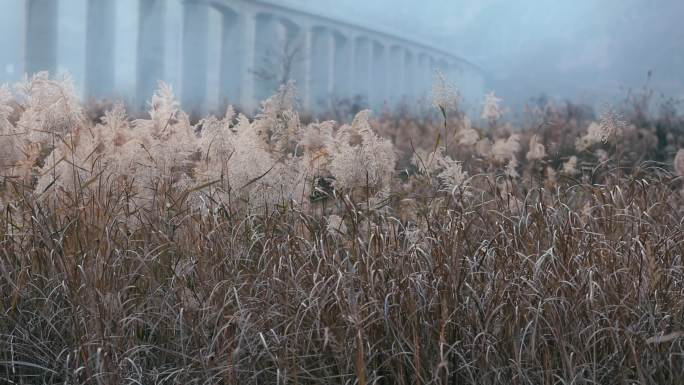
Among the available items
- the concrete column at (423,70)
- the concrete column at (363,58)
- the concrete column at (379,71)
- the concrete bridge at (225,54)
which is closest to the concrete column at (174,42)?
the concrete bridge at (225,54)

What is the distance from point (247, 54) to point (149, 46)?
7.78 feet

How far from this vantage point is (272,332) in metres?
2.03

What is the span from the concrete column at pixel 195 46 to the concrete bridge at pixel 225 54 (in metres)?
0.02

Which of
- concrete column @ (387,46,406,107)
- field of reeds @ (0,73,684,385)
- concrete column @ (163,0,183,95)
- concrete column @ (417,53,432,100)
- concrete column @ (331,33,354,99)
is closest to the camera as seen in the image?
field of reeds @ (0,73,684,385)

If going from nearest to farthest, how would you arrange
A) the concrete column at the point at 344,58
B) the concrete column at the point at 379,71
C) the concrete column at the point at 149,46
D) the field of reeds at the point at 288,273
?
the field of reeds at the point at 288,273 → the concrete column at the point at 149,46 → the concrete column at the point at 344,58 → the concrete column at the point at 379,71

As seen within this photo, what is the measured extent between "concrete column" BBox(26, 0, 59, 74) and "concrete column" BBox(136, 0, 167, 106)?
6.77 feet

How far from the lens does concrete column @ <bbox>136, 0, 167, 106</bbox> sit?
1569 centimetres

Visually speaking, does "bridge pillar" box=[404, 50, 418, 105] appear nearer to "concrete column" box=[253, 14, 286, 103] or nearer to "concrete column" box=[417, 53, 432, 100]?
"concrete column" box=[417, 53, 432, 100]

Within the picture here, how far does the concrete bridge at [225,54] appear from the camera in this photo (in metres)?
13.9

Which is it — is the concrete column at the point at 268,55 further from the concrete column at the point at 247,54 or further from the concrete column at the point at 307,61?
the concrete column at the point at 307,61

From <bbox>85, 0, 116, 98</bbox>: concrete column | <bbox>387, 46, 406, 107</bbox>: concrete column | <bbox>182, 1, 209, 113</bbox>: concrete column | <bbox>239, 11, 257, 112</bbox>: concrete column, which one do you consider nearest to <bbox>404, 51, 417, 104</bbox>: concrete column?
<bbox>387, 46, 406, 107</bbox>: concrete column

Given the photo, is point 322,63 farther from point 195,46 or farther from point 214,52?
point 195,46

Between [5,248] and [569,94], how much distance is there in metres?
13.0

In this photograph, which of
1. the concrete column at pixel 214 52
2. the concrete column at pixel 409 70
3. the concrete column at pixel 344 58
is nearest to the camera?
the concrete column at pixel 214 52
